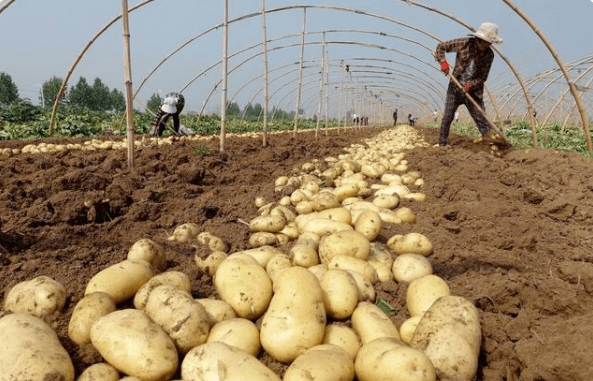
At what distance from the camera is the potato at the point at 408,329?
75.6 inches

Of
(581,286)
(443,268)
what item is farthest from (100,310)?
(581,286)

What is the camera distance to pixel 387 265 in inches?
103

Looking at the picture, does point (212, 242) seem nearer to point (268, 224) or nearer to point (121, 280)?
point (268, 224)

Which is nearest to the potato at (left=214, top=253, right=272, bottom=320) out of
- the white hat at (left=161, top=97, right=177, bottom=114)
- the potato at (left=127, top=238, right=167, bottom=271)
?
the potato at (left=127, top=238, right=167, bottom=271)

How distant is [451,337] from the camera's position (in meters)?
1.70

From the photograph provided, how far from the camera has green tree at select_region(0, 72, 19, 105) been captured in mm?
37344

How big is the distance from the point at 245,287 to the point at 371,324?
24.6 inches

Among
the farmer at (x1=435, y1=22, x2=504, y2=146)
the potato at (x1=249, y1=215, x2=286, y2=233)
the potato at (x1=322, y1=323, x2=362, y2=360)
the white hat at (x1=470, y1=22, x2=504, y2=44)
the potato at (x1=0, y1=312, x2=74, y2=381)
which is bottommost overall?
the potato at (x1=322, y1=323, x2=362, y2=360)

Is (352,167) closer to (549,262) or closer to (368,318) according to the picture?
(549,262)

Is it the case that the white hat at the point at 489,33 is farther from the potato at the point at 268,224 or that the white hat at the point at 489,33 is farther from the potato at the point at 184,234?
the potato at the point at 184,234

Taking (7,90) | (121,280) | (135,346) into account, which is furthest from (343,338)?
(7,90)

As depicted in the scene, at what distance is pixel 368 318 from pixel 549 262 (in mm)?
1672

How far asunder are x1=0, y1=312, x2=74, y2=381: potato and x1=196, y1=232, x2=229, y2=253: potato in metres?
1.23

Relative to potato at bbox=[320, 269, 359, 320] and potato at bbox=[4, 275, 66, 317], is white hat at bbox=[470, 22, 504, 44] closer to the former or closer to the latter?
potato at bbox=[320, 269, 359, 320]
